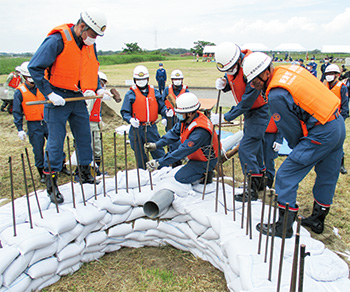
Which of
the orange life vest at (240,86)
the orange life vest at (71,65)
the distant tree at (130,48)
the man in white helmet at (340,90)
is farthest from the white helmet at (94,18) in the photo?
the distant tree at (130,48)

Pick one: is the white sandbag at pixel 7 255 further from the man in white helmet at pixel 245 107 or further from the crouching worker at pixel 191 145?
the man in white helmet at pixel 245 107

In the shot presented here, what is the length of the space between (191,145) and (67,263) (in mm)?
1573

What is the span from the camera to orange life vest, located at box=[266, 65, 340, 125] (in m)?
2.30

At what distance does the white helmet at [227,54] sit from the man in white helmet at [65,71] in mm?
1174

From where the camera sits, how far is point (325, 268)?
2.11 meters

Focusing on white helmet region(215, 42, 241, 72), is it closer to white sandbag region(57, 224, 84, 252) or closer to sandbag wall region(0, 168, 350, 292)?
sandbag wall region(0, 168, 350, 292)

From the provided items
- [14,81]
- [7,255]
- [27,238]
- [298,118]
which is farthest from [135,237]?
[14,81]

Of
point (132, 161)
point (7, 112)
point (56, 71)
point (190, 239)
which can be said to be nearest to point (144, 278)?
point (190, 239)

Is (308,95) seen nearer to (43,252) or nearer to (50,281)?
(43,252)

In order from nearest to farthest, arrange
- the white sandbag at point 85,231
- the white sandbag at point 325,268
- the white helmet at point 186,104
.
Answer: the white sandbag at point 325,268 < the white sandbag at point 85,231 < the white helmet at point 186,104

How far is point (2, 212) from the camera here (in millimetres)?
2717

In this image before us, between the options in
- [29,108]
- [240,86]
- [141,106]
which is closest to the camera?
[240,86]

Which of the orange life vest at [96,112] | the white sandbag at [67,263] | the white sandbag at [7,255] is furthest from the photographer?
the orange life vest at [96,112]

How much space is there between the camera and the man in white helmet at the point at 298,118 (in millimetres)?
2312
